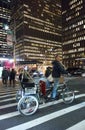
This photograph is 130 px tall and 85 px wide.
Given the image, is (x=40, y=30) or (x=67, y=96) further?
(x=40, y=30)

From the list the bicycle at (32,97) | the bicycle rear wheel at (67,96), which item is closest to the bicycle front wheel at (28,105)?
the bicycle at (32,97)

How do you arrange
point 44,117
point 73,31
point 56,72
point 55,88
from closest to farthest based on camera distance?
1. point 44,117
2. point 55,88
3. point 56,72
4. point 73,31

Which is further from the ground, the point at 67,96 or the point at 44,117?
the point at 67,96

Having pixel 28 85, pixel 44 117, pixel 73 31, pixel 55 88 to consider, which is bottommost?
pixel 44 117

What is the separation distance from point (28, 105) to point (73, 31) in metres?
148

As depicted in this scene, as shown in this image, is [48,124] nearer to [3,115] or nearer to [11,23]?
[3,115]

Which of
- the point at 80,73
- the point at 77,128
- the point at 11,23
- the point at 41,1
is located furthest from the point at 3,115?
the point at 41,1

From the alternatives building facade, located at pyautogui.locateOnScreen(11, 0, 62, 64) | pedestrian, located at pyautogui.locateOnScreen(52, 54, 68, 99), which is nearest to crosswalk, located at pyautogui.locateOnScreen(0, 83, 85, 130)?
pedestrian, located at pyautogui.locateOnScreen(52, 54, 68, 99)

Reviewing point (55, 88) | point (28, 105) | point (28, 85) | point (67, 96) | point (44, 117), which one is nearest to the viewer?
point (44, 117)

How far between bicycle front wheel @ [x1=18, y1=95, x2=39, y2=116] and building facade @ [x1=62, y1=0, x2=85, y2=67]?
135m

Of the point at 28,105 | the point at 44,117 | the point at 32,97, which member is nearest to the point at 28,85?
the point at 32,97

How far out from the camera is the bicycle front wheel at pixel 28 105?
8672 mm

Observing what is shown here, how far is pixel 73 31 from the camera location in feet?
508

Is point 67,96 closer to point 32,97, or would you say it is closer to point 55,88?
point 55,88
